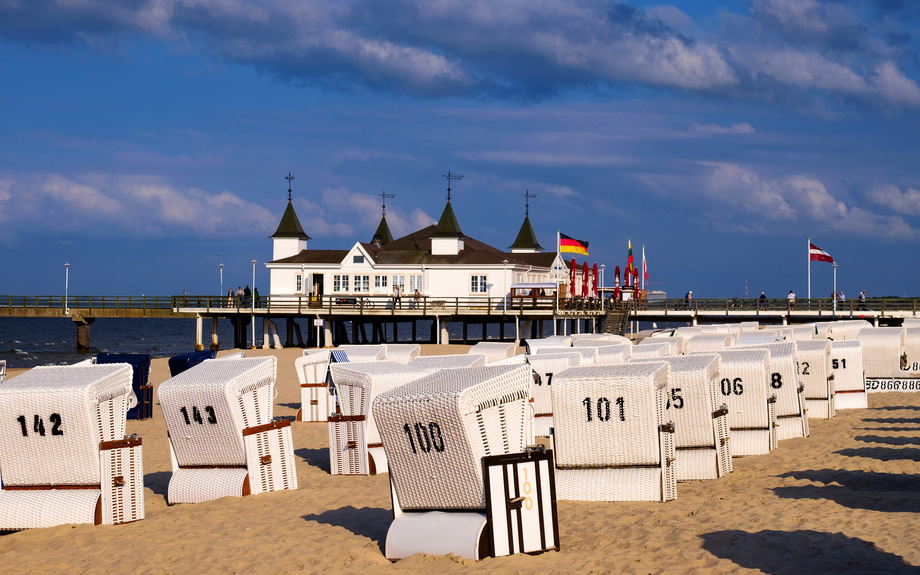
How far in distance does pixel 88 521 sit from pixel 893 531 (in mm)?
6853

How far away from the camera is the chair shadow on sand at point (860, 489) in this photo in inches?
316

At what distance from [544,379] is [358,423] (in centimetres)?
349

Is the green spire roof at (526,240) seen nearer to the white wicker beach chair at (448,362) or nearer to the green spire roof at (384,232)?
the green spire roof at (384,232)

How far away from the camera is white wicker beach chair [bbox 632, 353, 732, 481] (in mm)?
9469

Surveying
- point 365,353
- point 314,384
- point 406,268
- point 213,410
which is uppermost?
point 406,268

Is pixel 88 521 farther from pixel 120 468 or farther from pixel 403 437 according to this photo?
pixel 403 437

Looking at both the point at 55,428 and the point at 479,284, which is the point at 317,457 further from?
the point at 479,284

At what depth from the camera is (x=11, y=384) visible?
309 inches

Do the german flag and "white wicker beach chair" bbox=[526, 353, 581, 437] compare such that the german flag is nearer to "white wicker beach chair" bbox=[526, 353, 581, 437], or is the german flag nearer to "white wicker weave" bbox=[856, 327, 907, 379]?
"white wicker weave" bbox=[856, 327, 907, 379]

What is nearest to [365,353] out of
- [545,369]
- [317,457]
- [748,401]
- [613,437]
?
[317,457]

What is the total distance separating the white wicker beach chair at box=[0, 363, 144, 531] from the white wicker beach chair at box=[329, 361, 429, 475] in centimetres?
332

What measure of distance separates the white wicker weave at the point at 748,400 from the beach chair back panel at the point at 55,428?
24.2 ft

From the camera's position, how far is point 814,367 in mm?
14734

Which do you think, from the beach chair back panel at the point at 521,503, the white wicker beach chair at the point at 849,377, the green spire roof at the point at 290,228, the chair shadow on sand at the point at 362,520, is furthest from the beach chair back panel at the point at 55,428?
the green spire roof at the point at 290,228
